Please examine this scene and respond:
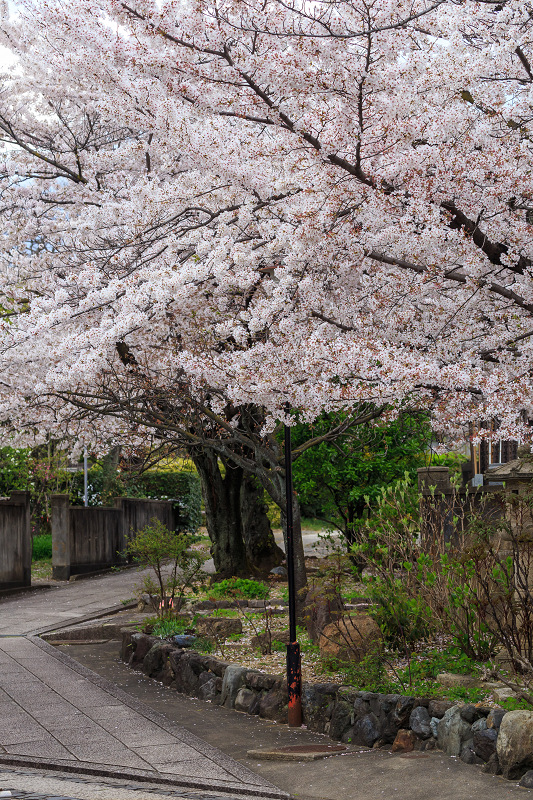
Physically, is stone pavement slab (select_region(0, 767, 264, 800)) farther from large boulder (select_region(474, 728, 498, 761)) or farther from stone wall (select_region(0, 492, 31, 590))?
stone wall (select_region(0, 492, 31, 590))

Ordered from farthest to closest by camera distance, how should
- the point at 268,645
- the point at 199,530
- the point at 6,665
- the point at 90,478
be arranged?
the point at 199,530 < the point at 90,478 < the point at 6,665 < the point at 268,645

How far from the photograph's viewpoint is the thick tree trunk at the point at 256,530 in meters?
16.5

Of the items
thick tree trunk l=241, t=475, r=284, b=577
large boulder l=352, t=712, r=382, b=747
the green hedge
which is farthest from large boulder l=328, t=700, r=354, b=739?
the green hedge

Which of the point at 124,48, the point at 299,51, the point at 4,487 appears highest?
the point at 124,48

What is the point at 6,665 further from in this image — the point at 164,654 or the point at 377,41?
the point at 377,41

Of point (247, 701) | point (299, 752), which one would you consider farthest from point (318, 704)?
point (247, 701)

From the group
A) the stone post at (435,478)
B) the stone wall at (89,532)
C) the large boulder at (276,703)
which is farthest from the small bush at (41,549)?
the large boulder at (276,703)

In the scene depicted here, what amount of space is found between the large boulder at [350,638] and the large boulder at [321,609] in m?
0.14

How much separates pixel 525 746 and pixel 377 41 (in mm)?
5512

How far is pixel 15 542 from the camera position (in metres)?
17.2

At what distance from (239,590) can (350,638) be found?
4.49m

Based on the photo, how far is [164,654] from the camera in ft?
31.8

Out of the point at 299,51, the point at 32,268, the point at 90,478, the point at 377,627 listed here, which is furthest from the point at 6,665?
the point at 90,478

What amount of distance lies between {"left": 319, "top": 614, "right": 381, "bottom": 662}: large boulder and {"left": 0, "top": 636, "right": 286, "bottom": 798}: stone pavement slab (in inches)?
68.5
